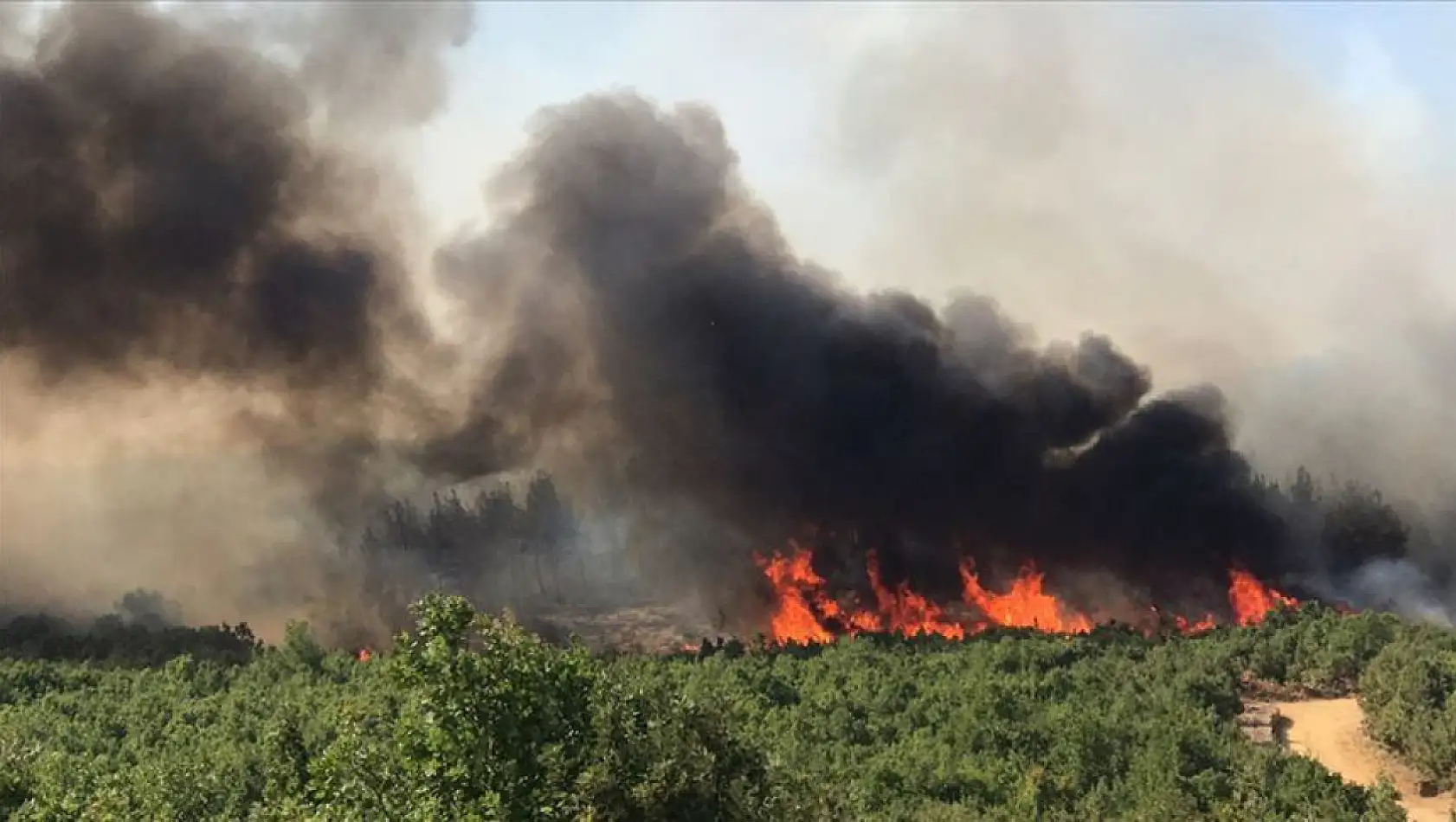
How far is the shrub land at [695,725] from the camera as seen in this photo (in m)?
15.5

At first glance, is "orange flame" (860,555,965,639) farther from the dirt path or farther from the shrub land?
the dirt path

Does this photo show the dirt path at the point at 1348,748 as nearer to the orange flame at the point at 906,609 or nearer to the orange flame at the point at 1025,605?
the orange flame at the point at 1025,605

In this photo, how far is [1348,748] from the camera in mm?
49188

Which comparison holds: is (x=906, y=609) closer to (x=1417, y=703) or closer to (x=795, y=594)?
(x=795, y=594)

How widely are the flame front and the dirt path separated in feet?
58.5

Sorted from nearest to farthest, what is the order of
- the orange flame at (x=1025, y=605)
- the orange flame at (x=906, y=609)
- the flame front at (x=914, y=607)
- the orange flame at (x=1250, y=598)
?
1. the orange flame at (x=1250, y=598)
2. the flame front at (x=914, y=607)
3. the orange flame at (x=906, y=609)
4. the orange flame at (x=1025, y=605)

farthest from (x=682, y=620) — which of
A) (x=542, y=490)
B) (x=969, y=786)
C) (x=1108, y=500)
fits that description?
(x=969, y=786)

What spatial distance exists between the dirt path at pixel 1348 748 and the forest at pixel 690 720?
1102 millimetres

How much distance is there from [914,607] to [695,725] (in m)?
58.6

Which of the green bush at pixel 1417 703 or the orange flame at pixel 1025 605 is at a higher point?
the orange flame at pixel 1025 605

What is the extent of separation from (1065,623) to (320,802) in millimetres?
62610

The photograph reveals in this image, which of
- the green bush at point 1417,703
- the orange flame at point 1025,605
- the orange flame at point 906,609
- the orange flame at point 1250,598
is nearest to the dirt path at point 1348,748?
the green bush at point 1417,703

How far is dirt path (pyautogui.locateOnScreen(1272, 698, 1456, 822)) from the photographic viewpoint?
4294 centimetres

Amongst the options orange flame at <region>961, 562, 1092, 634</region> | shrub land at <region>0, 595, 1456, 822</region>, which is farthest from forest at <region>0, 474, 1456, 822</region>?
orange flame at <region>961, 562, 1092, 634</region>
